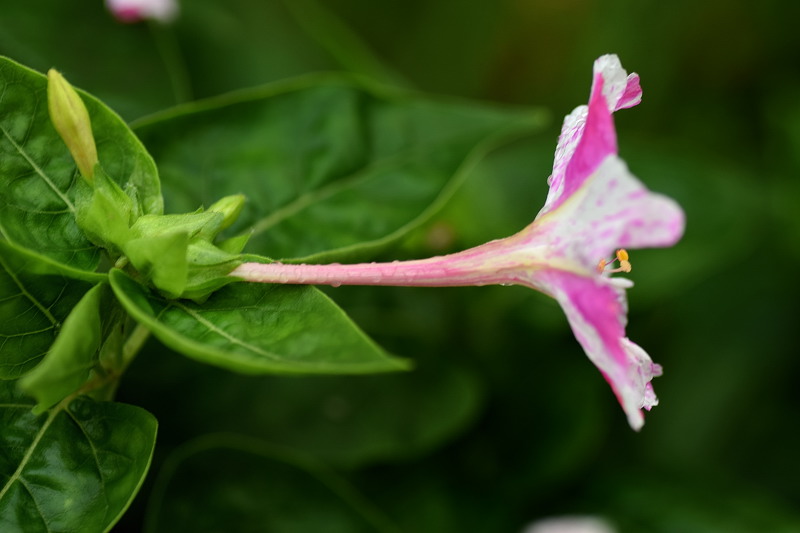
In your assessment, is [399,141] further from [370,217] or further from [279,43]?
[279,43]

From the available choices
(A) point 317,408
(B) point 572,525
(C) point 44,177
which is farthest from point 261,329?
(B) point 572,525

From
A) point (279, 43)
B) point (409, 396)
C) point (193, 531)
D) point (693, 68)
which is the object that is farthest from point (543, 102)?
point (193, 531)

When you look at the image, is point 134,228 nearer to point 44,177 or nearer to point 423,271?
point 44,177

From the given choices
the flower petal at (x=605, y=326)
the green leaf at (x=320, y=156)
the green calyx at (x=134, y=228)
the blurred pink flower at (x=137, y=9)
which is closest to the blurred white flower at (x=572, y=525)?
the green leaf at (x=320, y=156)

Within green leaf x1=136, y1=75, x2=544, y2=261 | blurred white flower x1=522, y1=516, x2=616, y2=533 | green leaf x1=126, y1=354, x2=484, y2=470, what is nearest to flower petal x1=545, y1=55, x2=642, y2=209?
green leaf x1=136, y1=75, x2=544, y2=261

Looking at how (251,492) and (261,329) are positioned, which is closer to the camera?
(261,329)
